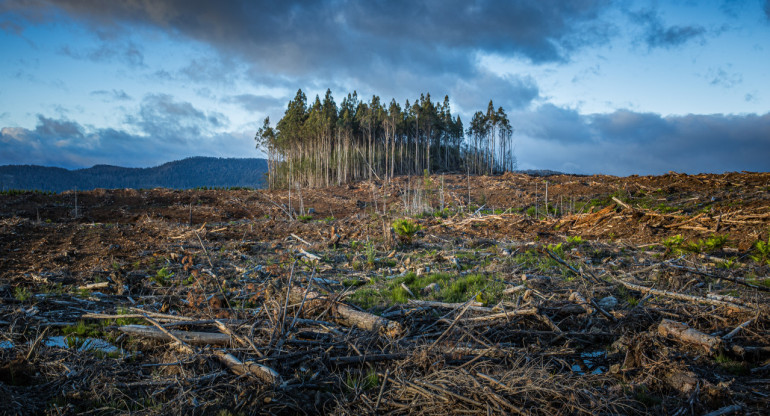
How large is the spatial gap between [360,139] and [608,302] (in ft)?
164

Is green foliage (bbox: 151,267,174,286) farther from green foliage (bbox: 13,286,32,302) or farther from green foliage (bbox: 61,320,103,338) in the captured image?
green foliage (bbox: 61,320,103,338)

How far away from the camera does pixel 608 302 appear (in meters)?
4.21

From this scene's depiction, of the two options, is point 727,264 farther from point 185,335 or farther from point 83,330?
point 83,330

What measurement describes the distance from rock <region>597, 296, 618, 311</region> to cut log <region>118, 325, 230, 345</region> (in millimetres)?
4111

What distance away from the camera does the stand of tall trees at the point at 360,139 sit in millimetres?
45969

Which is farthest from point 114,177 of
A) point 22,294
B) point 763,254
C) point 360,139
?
point 763,254

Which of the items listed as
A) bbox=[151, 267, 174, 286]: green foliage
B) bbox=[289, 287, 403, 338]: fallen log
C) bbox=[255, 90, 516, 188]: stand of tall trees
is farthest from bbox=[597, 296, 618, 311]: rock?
bbox=[255, 90, 516, 188]: stand of tall trees


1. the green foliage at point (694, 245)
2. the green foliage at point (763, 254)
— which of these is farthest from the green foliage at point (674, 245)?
the green foliage at point (763, 254)

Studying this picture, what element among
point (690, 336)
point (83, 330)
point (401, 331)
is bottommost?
point (83, 330)

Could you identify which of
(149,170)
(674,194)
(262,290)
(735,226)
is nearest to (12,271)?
(262,290)

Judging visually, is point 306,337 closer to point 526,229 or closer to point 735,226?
point 526,229

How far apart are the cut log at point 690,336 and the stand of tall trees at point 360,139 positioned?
39.3 metres

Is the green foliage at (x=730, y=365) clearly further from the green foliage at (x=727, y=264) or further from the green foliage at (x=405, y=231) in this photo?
the green foliage at (x=405, y=231)

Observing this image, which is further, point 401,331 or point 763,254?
point 763,254
